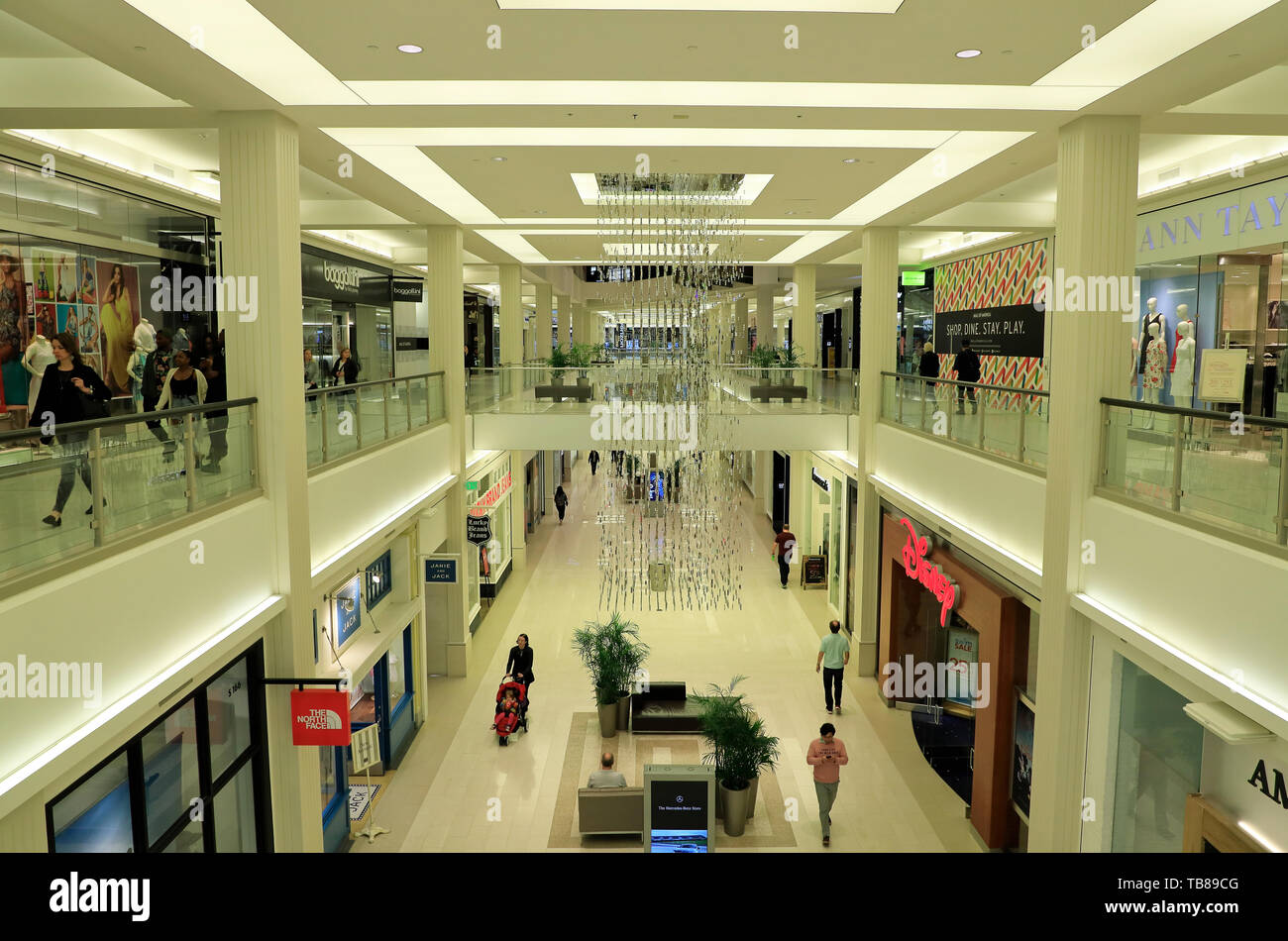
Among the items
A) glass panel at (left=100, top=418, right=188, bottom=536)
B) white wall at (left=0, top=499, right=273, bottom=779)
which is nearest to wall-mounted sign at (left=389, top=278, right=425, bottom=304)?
white wall at (left=0, top=499, right=273, bottom=779)

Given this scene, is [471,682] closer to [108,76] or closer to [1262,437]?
[108,76]

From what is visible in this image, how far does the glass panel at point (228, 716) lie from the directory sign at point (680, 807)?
338 cm

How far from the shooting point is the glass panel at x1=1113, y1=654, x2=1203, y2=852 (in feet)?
18.2

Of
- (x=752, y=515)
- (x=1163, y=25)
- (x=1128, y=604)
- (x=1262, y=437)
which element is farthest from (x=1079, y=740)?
(x=752, y=515)

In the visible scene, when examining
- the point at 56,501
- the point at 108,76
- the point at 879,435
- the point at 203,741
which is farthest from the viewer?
the point at 879,435

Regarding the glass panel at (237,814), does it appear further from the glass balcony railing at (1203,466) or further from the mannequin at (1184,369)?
the mannequin at (1184,369)

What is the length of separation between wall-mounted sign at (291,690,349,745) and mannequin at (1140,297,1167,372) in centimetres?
916

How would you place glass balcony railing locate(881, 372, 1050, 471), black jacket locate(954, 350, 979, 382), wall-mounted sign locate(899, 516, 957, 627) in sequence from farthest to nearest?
black jacket locate(954, 350, 979, 382) → wall-mounted sign locate(899, 516, 957, 627) → glass balcony railing locate(881, 372, 1050, 471)

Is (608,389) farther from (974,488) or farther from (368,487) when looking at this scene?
(974,488)

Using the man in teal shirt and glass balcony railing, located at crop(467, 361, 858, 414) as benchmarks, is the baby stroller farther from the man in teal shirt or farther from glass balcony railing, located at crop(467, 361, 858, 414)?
glass balcony railing, located at crop(467, 361, 858, 414)

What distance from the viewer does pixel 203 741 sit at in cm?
584

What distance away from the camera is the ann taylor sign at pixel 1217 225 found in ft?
27.5

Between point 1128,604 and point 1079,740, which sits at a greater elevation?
point 1128,604

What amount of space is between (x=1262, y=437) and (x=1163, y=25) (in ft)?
7.76
